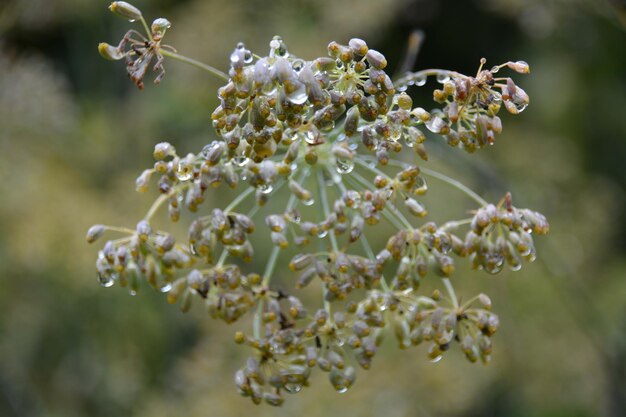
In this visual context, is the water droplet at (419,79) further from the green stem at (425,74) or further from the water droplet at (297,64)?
the water droplet at (297,64)

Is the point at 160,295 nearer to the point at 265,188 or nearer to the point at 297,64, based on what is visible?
the point at 265,188

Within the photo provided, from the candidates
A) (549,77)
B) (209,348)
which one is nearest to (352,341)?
(209,348)

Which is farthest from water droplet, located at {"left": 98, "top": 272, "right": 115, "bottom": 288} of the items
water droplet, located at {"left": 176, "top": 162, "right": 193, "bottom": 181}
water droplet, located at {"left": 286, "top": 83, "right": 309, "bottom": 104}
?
water droplet, located at {"left": 286, "top": 83, "right": 309, "bottom": 104}

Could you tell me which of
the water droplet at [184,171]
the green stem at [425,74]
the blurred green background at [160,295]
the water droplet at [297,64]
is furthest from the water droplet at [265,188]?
the blurred green background at [160,295]

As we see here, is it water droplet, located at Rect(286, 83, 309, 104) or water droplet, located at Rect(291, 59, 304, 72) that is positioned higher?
water droplet, located at Rect(291, 59, 304, 72)

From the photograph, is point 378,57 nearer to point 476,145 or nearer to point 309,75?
point 309,75

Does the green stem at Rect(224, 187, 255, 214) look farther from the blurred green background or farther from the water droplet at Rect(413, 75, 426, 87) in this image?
the blurred green background

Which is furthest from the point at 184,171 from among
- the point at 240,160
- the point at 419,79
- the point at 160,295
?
the point at 160,295
